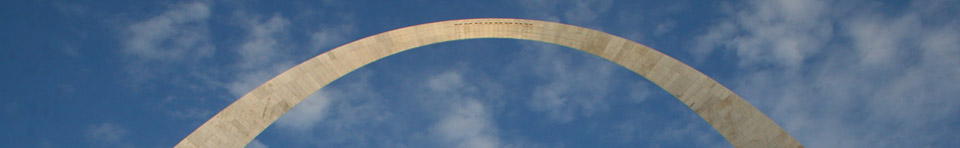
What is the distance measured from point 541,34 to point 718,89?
780 cm

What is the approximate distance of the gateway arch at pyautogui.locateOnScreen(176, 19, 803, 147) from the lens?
2628cm

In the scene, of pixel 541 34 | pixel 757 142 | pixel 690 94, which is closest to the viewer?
pixel 757 142

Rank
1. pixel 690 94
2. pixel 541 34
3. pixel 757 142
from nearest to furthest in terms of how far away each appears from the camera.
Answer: pixel 757 142 < pixel 690 94 < pixel 541 34

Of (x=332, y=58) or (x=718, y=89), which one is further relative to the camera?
(x=332, y=58)

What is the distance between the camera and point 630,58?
29203 millimetres

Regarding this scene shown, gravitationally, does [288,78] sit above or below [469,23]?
below

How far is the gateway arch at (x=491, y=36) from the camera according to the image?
2628cm

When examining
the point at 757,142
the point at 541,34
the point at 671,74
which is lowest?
the point at 757,142

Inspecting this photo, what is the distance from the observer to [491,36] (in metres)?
30.9

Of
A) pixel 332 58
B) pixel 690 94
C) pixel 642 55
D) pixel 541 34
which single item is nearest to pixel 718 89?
pixel 690 94

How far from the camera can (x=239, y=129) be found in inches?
1065

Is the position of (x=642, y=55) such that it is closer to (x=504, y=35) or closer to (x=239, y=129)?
(x=504, y=35)

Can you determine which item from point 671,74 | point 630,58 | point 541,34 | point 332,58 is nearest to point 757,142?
point 671,74

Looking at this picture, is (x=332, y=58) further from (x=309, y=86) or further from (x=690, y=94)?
(x=690, y=94)
